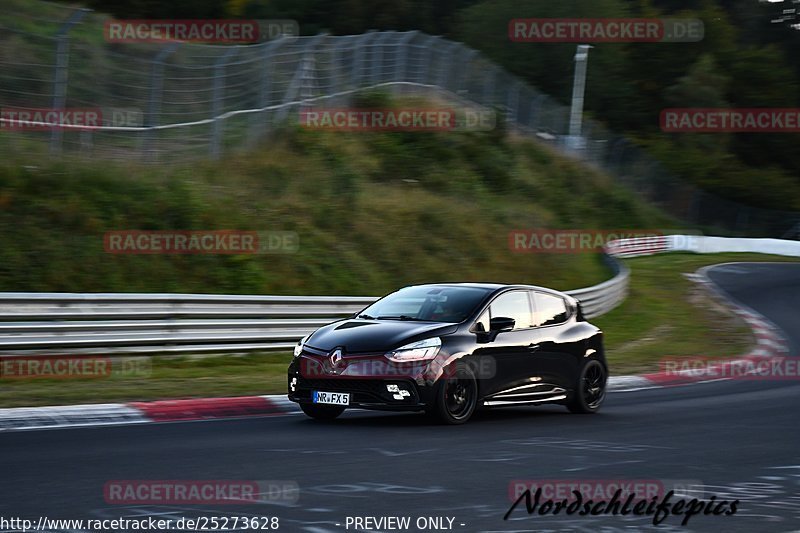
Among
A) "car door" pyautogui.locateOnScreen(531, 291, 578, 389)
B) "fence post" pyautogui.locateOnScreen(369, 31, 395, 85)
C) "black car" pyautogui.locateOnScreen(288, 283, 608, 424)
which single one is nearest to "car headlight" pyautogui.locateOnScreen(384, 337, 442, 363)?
"black car" pyautogui.locateOnScreen(288, 283, 608, 424)

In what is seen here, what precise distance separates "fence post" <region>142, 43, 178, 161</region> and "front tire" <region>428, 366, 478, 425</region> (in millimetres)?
12124

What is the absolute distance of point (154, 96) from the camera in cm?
2156

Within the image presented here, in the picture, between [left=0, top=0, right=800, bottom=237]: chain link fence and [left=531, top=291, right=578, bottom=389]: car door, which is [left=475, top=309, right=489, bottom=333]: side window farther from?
[left=0, top=0, right=800, bottom=237]: chain link fence

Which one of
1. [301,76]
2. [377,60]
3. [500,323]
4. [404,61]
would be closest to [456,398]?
[500,323]

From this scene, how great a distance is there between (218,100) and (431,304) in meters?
13.0

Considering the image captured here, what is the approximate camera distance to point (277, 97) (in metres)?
27.9

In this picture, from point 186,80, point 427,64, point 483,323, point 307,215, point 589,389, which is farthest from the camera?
point 427,64

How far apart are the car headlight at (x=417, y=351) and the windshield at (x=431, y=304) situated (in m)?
0.59

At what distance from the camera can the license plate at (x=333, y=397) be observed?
11.0 metres

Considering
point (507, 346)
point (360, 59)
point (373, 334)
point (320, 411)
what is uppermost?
point (360, 59)

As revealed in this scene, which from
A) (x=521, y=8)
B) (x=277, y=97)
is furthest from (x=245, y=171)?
(x=521, y=8)

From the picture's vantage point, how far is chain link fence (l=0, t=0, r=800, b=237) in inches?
777

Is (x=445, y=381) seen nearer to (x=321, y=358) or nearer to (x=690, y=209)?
(x=321, y=358)

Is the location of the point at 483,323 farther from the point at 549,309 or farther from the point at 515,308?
the point at 549,309
